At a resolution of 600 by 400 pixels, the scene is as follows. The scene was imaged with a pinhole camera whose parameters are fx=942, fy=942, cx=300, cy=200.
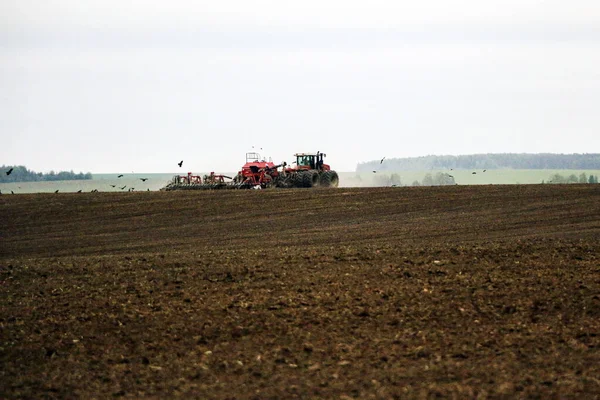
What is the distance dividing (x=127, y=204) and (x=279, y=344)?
27.9 meters

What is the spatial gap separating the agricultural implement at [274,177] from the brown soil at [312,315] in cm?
2190

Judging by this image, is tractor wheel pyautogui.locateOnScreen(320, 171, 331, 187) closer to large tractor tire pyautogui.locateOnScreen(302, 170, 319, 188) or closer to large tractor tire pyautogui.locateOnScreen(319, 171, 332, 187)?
large tractor tire pyautogui.locateOnScreen(319, 171, 332, 187)

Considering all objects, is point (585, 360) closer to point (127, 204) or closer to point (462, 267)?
point (462, 267)

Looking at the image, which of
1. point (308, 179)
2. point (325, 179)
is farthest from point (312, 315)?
point (325, 179)

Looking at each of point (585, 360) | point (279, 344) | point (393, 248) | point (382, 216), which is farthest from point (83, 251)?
point (585, 360)

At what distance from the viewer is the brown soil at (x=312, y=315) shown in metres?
12.6

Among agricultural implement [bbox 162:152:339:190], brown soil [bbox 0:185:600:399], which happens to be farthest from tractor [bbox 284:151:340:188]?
brown soil [bbox 0:185:600:399]

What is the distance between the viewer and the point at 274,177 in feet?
176

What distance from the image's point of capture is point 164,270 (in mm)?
20688

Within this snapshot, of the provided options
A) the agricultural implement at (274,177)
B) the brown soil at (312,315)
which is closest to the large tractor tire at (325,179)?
the agricultural implement at (274,177)

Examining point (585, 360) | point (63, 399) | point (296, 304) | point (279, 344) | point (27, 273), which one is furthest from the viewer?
point (27, 273)

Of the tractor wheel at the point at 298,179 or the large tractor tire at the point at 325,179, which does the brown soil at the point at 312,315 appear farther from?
the large tractor tire at the point at 325,179

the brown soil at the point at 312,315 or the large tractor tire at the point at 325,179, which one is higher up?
the large tractor tire at the point at 325,179

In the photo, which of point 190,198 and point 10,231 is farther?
point 190,198
